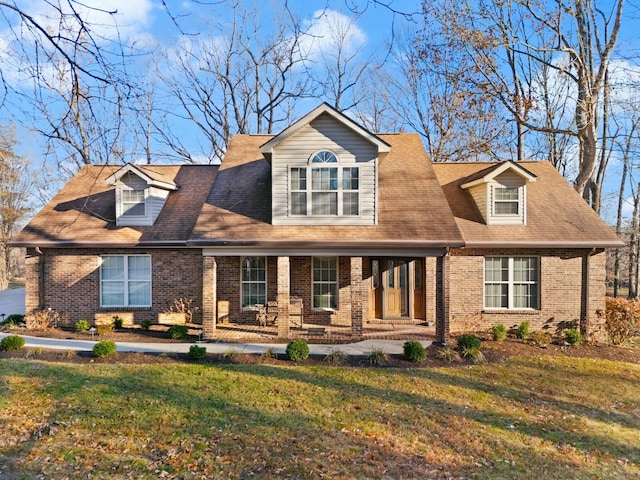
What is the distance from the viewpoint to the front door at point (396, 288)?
512 inches

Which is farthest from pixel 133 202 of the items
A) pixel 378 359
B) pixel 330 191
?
pixel 378 359

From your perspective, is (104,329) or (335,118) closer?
(335,118)

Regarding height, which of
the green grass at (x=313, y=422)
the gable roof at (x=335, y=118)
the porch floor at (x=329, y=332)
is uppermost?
the gable roof at (x=335, y=118)

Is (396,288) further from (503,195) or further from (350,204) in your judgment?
(503,195)

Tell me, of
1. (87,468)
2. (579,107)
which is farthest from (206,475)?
(579,107)

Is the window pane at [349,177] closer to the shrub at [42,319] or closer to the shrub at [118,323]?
the shrub at [118,323]

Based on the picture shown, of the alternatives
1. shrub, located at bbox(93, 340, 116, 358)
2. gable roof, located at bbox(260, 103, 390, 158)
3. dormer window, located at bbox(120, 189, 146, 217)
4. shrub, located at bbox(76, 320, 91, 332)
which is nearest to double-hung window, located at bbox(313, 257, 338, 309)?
gable roof, located at bbox(260, 103, 390, 158)

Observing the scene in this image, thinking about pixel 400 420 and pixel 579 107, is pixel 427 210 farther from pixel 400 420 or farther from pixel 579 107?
pixel 579 107

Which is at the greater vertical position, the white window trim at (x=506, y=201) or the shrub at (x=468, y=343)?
the white window trim at (x=506, y=201)

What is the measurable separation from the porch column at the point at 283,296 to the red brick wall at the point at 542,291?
17.7 feet

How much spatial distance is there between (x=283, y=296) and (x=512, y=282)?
7492 millimetres

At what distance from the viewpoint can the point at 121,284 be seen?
Result: 40.7ft

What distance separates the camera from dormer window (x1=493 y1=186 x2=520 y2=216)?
40.6ft

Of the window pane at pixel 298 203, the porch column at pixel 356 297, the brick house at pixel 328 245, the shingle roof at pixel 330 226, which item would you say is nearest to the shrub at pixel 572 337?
the brick house at pixel 328 245
